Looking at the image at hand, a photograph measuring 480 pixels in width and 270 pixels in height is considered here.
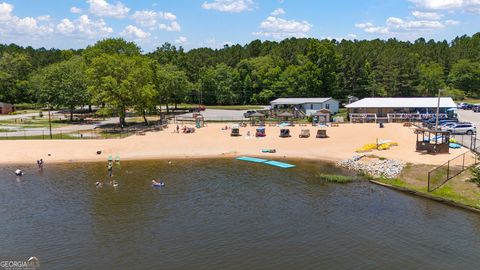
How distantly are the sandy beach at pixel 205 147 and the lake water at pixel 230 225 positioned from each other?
11142mm

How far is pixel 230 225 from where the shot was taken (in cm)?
3073

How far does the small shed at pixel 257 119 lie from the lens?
76963 millimetres

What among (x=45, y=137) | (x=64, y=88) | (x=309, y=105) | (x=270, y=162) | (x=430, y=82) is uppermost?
(x=430, y=82)

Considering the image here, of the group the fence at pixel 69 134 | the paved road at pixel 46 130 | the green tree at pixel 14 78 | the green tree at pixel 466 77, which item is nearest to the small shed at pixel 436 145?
the fence at pixel 69 134

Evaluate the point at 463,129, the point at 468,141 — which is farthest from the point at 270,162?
the point at 463,129

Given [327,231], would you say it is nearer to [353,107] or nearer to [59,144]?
[59,144]

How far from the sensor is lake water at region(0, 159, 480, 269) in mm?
25516

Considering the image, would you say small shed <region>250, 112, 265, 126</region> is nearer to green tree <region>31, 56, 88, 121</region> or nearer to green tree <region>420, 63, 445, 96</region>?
green tree <region>31, 56, 88, 121</region>

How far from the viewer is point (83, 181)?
4384 cm

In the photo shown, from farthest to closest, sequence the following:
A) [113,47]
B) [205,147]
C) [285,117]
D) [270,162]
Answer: [113,47], [285,117], [205,147], [270,162]

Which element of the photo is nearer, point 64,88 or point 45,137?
point 45,137

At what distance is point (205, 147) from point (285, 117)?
2713 centimetres

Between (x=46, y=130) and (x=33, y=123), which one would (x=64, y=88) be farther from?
(x=46, y=130)

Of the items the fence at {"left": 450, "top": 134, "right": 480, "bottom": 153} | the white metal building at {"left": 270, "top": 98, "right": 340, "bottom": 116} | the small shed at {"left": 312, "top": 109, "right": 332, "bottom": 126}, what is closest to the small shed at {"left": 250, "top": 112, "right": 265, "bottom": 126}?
the small shed at {"left": 312, "top": 109, "right": 332, "bottom": 126}
